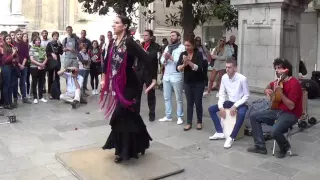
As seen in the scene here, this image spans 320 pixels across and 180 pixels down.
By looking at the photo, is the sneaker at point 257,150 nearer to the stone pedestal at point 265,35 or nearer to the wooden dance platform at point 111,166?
the wooden dance platform at point 111,166

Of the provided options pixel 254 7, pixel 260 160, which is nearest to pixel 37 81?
pixel 254 7

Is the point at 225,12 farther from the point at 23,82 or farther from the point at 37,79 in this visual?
the point at 23,82

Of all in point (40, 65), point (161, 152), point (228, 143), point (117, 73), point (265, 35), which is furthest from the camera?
point (40, 65)

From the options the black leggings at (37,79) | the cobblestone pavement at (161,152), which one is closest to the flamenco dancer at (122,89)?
the cobblestone pavement at (161,152)

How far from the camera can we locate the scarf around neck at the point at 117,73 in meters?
5.12

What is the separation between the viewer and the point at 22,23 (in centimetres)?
1658

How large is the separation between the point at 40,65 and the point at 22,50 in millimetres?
598

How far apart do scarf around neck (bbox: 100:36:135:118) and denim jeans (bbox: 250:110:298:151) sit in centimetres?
206

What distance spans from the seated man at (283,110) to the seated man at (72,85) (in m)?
5.34

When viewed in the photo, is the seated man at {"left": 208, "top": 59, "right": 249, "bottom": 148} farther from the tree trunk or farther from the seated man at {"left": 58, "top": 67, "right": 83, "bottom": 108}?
the tree trunk

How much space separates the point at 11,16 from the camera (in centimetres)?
1656

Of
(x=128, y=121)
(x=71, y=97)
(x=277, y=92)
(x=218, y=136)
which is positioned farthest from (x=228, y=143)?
(x=71, y=97)

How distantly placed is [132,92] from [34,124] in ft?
11.3

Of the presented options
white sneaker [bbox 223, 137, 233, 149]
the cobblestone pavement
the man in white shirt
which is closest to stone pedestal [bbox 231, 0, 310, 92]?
the cobblestone pavement
